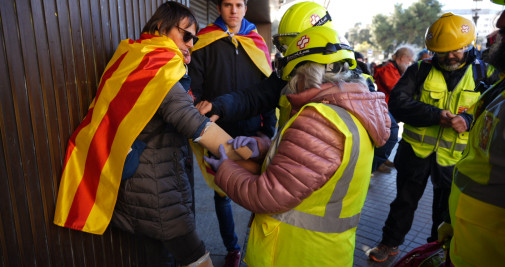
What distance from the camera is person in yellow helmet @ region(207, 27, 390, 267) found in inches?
54.1

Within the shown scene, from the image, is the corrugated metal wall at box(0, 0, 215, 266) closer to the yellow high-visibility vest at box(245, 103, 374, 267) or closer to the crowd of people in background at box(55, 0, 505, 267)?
the crowd of people in background at box(55, 0, 505, 267)

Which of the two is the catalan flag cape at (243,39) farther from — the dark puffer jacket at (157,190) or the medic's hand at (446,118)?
the medic's hand at (446,118)

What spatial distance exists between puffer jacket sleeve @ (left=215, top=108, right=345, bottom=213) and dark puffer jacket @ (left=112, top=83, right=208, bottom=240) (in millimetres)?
546

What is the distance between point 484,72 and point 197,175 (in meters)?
4.16

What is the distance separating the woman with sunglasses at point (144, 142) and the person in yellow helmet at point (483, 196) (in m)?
1.19

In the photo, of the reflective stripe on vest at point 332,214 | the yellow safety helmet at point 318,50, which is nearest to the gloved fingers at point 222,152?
Result: the reflective stripe on vest at point 332,214

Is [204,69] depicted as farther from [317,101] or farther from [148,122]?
[317,101]

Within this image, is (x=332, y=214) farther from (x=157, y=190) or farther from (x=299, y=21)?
(x=299, y=21)

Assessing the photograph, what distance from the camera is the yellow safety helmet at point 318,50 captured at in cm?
152

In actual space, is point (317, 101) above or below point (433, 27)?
below

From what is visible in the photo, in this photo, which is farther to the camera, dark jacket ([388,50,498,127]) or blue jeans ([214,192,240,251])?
blue jeans ([214,192,240,251])

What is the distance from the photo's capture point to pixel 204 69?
110 inches

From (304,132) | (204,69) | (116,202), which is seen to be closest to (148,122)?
(116,202)

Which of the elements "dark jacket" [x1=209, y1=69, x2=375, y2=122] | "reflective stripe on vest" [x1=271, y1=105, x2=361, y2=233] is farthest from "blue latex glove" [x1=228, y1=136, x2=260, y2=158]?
"dark jacket" [x1=209, y1=69, x2=375, y2=122]
